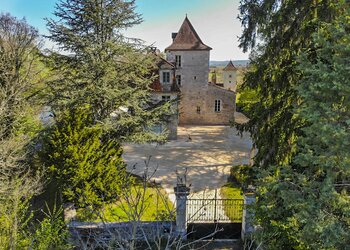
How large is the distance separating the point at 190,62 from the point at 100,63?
1832 centimetres

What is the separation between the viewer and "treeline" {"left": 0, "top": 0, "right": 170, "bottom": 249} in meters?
11.7

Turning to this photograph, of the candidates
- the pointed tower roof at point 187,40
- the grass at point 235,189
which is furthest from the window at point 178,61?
the grass at point 235,189

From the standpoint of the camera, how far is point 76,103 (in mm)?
13086

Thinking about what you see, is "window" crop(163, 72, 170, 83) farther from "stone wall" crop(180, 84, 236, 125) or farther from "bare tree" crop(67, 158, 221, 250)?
"bare tree" crop(67, 158, 221, 250)

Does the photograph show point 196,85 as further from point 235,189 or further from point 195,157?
point 235,189

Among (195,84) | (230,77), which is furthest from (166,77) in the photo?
(230,77)

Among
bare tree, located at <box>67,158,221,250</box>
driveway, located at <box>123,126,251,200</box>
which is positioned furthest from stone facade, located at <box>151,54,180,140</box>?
bare tree, located at <box>67,158,221,250</box>

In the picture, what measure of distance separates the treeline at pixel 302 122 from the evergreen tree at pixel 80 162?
243 inches

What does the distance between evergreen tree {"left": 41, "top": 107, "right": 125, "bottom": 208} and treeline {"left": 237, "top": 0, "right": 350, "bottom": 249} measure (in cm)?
617

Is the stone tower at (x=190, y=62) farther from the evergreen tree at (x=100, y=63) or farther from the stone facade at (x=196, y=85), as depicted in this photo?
the evergreen tree at (x=100, y=63)

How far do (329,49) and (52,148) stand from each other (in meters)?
10.7

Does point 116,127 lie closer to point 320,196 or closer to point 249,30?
point 249,30

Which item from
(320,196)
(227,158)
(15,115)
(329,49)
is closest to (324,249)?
(320,196)

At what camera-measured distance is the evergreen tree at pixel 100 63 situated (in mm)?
13086
